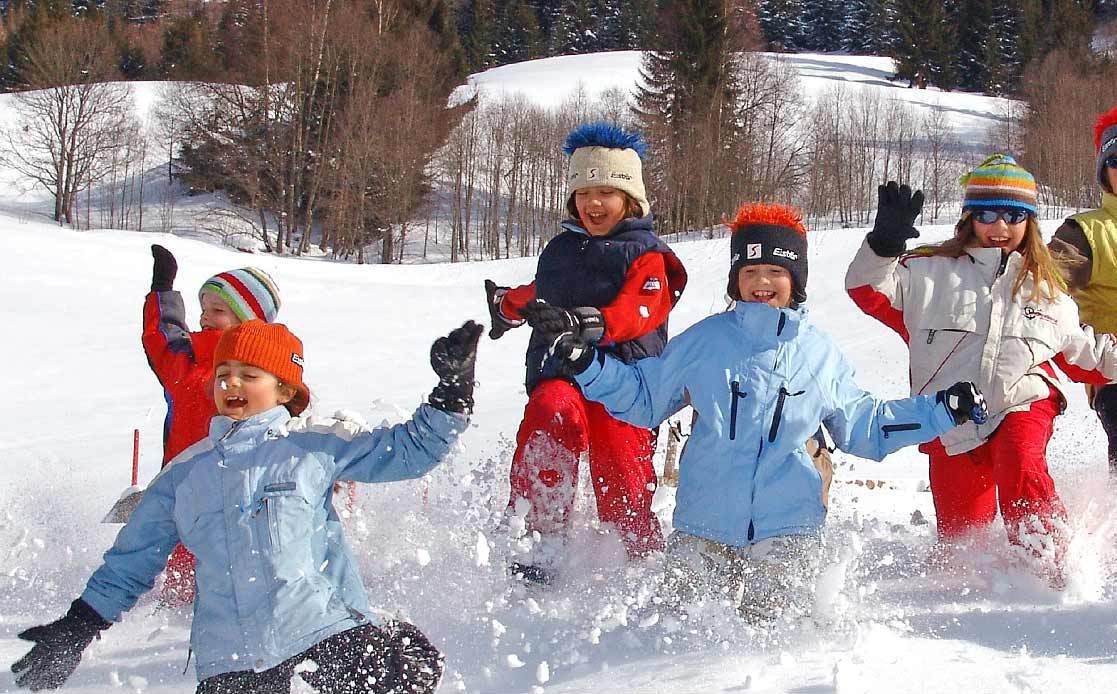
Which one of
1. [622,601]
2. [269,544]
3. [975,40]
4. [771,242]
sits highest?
[975,40]

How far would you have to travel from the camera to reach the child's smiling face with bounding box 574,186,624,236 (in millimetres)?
4145

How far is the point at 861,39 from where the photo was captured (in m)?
72.2

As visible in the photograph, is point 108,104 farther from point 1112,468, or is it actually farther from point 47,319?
point 1112,468

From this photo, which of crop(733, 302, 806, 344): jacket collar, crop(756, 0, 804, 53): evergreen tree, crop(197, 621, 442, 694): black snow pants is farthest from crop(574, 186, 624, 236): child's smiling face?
crop(756, 0, 804, 53): evergreen tree

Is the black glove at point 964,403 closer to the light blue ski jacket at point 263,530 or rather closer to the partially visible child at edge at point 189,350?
the light blue ski jacket at point 263,530

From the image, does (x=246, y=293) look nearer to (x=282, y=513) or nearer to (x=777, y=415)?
(x=282, y=513)

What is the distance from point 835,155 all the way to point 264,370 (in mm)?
35685

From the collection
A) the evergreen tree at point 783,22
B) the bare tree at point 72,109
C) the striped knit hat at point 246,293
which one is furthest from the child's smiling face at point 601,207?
the evergreen tree at point 783,22

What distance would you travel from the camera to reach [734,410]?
10.9ft

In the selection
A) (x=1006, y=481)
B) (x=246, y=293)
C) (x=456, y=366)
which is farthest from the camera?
(x=246, y=293)

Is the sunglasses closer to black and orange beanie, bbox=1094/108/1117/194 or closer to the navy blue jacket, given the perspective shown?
black and orange beanie, bbox=1094/108/1117/194

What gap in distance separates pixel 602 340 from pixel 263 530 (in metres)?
1.45

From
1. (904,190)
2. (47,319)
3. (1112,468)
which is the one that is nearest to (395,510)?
(904,190)

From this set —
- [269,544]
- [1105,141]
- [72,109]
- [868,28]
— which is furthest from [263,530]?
[868,28]
